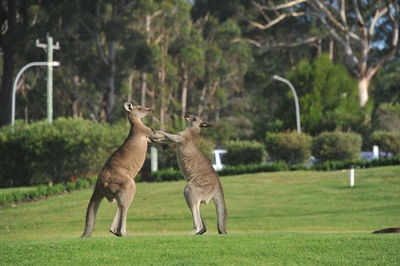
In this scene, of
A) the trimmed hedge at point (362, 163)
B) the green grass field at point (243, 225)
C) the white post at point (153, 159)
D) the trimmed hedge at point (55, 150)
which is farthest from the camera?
the white post at point (153, 159)

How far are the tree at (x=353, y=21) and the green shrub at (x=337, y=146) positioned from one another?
20.5m

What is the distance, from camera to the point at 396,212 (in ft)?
85.0

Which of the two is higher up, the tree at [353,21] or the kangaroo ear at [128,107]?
the tree at [353,21]

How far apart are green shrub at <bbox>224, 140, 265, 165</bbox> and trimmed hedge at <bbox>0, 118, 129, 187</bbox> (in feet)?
22.3

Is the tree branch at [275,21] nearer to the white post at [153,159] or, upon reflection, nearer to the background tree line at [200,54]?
the background tree line at [200,54]

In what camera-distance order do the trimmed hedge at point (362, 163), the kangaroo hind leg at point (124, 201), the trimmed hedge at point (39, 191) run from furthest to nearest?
the trimmed hedge at point (362, 163), the trimmed hedge at point (39, 191), the kangaroo hind leg at point (124, 201)

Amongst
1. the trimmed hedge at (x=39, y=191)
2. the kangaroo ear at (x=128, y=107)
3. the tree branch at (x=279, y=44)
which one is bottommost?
the trimmed hedge at (x=39, y=191)

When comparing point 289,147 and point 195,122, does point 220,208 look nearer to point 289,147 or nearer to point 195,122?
point 195,122

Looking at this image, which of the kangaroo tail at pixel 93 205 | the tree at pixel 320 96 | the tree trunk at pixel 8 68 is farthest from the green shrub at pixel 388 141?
the kangaroo tail at pixel 93 205

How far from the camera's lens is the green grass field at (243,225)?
1298 centimetres

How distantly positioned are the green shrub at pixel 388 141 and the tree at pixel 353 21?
53.0 ft

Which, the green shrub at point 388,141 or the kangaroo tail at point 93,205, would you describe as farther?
the green shrub at point 388,141

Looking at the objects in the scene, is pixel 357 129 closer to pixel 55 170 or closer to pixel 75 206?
pixel 55 170

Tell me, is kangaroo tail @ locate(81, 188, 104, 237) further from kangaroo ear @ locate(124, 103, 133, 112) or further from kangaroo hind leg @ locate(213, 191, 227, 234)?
kangaroo hind leg @ locate(213, 191, 227, 234)
